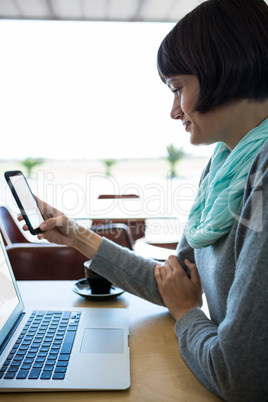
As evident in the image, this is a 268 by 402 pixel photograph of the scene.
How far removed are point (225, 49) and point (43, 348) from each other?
2.05 ft

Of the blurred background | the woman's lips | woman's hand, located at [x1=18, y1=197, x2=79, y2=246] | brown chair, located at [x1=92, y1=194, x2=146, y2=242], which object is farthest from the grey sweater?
the blurred background

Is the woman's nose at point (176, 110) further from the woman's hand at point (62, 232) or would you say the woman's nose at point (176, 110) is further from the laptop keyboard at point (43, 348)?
the laptop keyboard at point (43, 348)

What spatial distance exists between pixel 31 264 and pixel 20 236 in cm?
55

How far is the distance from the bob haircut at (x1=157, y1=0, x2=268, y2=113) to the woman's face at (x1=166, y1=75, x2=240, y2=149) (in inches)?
0.6

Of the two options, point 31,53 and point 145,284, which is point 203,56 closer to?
point 145,284

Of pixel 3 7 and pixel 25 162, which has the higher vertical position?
pixel 3 7

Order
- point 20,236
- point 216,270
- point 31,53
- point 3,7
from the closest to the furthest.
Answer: point 216,270 < point 20,236 < point 3,7 < point 31,53

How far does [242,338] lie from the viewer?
47cm

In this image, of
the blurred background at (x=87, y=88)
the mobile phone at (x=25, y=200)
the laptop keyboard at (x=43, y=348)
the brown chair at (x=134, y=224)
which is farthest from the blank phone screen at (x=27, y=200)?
the blurred background at (x=87, y=88)

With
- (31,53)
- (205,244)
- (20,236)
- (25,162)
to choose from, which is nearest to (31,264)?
(20,236)

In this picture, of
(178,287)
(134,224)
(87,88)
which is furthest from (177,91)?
(87,88)

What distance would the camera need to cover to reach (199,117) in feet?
2.34

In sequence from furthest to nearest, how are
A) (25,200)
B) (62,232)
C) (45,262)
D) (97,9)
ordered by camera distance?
(97,9) < (45,262) < (62,232) < (25,200)

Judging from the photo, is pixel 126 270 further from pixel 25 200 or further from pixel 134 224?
pixel 134 224
